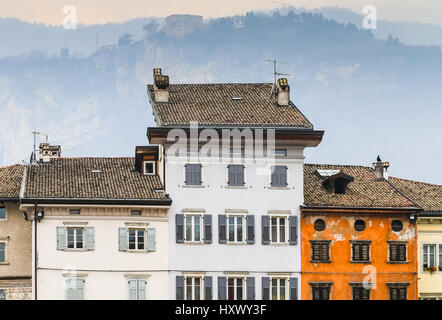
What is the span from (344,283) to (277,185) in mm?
6432

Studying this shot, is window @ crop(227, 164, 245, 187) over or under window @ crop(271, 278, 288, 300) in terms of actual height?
over

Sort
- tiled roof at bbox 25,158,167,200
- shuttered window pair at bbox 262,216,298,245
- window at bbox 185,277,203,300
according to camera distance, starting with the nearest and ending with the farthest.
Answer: tiled roof at bbox 25,158,167,200, window at bbox 185,277,203,300, shuttered window pair at bbox 262,216,298,245

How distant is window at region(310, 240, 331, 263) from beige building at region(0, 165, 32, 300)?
15321 mm

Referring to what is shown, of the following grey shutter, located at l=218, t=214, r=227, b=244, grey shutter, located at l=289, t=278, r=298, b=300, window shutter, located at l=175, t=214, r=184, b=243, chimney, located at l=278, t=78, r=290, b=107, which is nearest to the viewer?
window shutter, located at l=175, t=214, r=184, b=243

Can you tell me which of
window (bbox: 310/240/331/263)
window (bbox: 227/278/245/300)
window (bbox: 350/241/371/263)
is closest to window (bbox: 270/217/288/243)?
window (bbox: 310/240/331/263)

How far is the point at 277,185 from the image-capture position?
58219mm

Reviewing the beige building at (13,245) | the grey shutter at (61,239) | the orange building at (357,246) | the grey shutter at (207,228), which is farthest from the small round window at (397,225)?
the beige building at (13,245)

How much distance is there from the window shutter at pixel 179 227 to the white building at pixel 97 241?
23.5 inches

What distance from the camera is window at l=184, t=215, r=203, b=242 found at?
57.1 metres

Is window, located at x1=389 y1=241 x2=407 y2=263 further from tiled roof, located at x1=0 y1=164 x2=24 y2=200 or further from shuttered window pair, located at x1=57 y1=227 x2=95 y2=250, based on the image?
tiled roof, located at x1=0 y1=164 x2=24 y2=200

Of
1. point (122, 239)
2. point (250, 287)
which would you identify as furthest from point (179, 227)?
point (250, 287)
